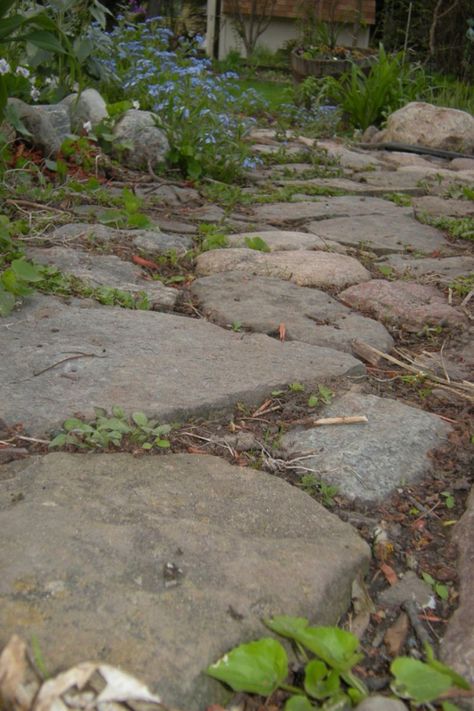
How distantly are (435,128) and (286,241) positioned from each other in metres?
4.05

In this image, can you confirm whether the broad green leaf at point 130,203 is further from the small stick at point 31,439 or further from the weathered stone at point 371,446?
the small stick at point 31,439

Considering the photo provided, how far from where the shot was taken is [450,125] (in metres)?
6.71

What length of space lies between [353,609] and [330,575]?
7 centimetres

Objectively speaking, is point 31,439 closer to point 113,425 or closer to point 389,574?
point 113,425

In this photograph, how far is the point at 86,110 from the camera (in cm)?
447

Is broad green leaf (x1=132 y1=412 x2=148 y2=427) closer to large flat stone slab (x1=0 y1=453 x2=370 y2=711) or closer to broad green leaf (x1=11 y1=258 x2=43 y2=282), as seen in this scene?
large flat stone slab (x1=0 y1=453 x2=370 y2=711)

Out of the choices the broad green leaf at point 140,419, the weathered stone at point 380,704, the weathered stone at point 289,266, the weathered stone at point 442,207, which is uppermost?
the broad green leaf at point 140,419

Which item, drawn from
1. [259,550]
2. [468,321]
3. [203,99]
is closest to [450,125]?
[203,99]

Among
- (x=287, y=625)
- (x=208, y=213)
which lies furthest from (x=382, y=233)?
(x=287, y=625)

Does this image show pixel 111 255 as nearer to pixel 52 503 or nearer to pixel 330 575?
pixel 52 503

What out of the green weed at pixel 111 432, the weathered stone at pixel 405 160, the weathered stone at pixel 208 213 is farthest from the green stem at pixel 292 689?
the weathered stone at pixel 405 160

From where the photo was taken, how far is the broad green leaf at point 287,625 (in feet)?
3.59

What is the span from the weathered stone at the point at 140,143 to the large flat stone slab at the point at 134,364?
7.34 feet

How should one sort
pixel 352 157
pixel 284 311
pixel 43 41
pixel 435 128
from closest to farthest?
1. pixel 284 311
2. pixel 43 41
3. pixel 352 157
4. pixel 435 128
